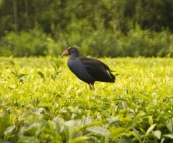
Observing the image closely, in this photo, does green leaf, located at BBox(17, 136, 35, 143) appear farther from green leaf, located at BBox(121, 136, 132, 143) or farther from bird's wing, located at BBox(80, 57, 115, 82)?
bird's wing, located at BBox(80, 57, 115, 82)

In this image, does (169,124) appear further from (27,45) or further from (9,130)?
(27,45)

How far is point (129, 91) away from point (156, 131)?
69.0 inches

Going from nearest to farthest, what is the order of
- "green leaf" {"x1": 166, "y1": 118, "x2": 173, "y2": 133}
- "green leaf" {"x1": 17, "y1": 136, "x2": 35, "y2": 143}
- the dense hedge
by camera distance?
1. "green leaf" {"x1": 17, "y1": 136, "x2": 35, "y2": 143}
2. "green leaf" {"x1": 166, "y1": 118, "x2": 173, "y2": 133}
3. the dense hedge

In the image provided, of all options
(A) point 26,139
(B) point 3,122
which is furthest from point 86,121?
(B) point 3,122

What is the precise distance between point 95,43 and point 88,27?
177 cm

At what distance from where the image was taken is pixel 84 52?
50.9ft

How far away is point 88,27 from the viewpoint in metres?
17.4

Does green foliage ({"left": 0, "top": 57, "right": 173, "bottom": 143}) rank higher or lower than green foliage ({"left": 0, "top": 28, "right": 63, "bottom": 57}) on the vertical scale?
higher

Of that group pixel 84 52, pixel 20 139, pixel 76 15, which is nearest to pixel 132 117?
pixel 20 139

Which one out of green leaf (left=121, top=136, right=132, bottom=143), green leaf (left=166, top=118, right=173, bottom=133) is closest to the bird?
green leaf (left=166, top=118, right=173, bottom=133)

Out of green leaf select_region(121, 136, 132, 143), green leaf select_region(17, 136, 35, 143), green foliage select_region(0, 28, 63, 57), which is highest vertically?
green leaf select_region(17, 136, 35, 143)

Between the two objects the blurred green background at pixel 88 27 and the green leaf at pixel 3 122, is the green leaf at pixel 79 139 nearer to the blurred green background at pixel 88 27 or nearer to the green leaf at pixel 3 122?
the green leaf at pixel 3 122

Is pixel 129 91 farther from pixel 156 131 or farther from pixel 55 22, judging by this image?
pixel 55 22

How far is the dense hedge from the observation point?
15.7 meters
